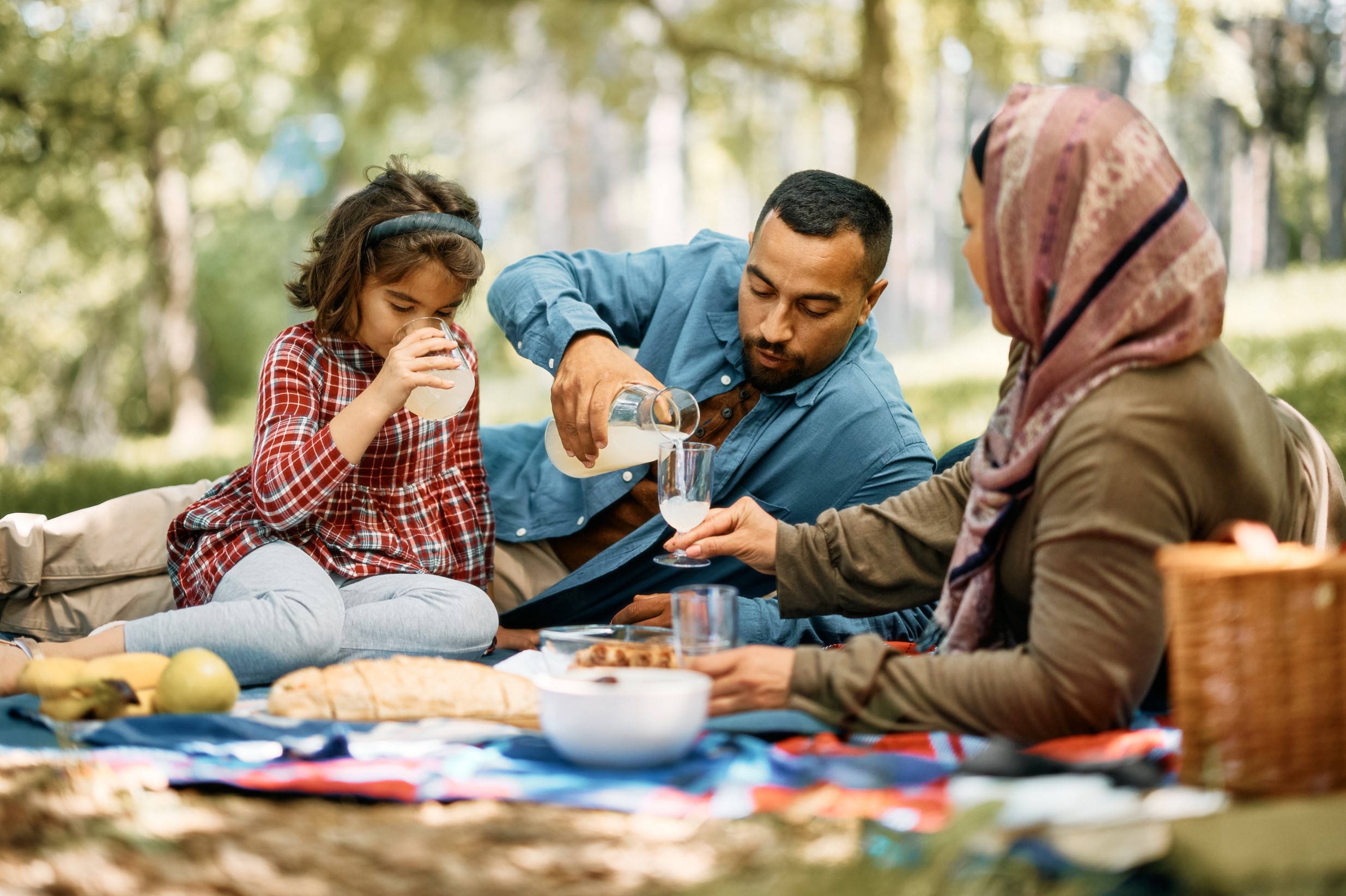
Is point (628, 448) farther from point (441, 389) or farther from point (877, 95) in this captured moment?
point (877, 95)

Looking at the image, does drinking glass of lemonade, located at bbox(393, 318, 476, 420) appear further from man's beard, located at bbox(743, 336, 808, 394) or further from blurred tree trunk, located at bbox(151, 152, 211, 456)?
blurred tree trunk, located at bbox(151, 152, 211, 456)

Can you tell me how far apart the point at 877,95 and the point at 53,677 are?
9479 mm

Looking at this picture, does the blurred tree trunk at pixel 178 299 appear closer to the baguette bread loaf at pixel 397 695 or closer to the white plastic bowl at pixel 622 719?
the baguette bread loaf at pixel 397 695

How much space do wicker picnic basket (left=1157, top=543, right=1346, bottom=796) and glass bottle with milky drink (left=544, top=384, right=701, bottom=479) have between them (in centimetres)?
165

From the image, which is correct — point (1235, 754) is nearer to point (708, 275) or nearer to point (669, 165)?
point (708, 275)

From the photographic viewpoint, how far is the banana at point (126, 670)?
2514 mm

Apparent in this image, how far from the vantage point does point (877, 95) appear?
1058cm

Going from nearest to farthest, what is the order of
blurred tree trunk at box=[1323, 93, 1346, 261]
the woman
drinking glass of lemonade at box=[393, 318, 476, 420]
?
the woman, drinking glass of lemonade at box=[393, 318, 476, 420], blurred tree trunk at box=[1323, 93, 1346, 261]

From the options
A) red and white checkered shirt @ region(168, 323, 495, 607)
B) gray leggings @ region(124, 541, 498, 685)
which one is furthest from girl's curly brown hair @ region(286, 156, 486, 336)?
gray leggings @ region(124, 541, 498, 685)

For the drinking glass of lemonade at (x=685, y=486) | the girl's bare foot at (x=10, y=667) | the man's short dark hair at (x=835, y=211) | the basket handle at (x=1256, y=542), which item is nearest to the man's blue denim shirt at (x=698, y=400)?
the man's short dark hair at (x=835, y=211)

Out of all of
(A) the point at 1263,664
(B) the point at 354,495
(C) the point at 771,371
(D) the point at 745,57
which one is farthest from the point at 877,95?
(A) the point at 1263,664

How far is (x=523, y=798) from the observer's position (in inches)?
81.6

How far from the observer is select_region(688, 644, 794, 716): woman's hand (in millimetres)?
2354

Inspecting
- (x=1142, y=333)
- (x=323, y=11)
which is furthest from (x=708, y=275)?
(x=323, y=11)
